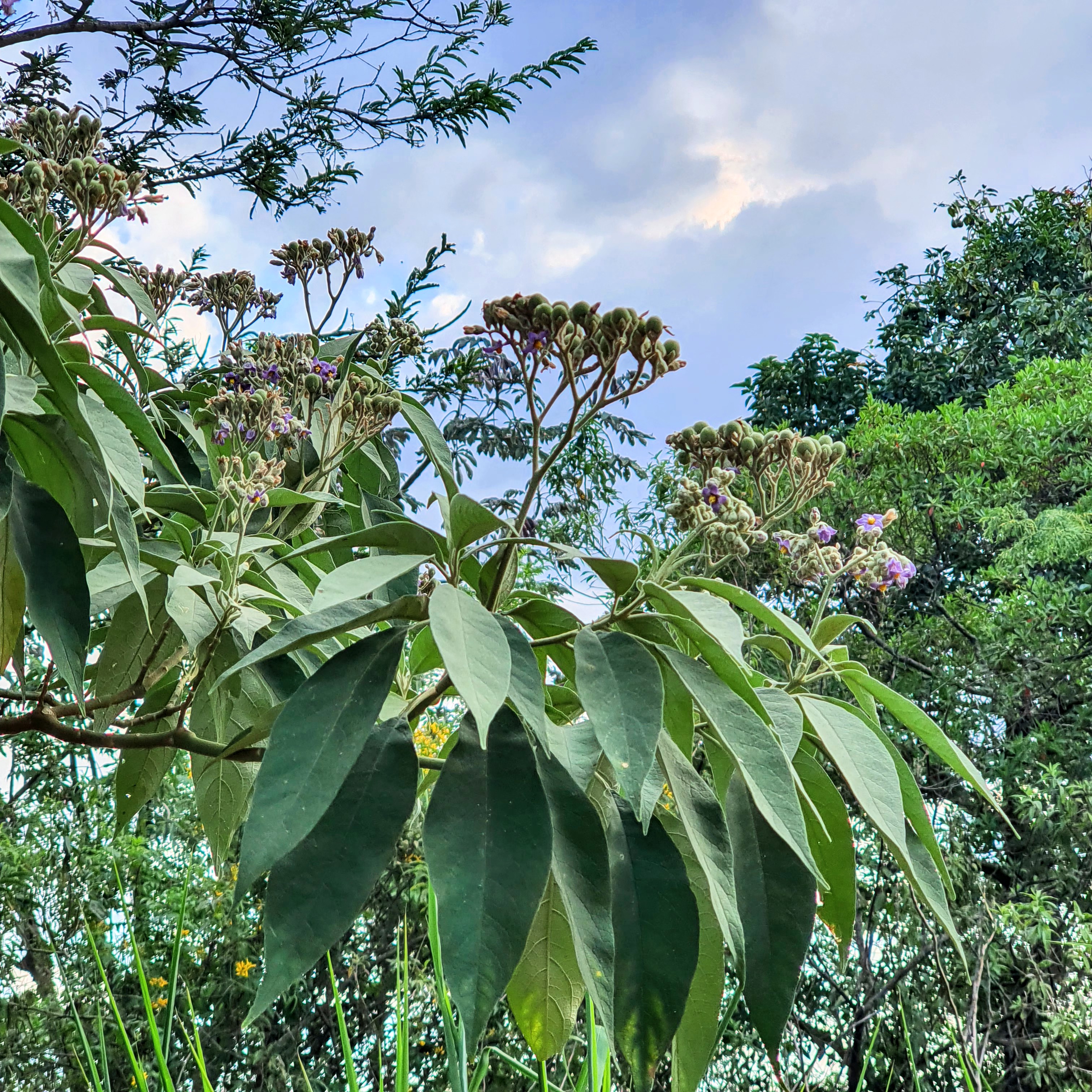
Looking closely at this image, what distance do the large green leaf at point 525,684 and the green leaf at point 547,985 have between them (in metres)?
0.21

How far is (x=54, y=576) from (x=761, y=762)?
0.44 metres

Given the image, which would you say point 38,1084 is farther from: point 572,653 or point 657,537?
point 572,653

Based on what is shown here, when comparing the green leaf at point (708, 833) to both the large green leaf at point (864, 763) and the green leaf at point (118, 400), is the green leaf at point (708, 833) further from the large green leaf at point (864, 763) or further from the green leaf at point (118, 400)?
the green leaf at point (118, 400)

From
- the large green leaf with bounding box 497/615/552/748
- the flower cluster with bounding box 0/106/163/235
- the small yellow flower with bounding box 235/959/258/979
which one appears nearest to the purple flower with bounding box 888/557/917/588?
the large green leaf with bounding box 497/615/552/748

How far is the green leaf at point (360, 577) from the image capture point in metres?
0.54

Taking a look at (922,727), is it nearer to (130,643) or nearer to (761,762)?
(761,762)

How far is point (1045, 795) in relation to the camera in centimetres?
339

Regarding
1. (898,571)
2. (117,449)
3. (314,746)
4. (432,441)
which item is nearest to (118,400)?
(117,449)

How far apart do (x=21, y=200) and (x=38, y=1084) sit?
327 centimetres

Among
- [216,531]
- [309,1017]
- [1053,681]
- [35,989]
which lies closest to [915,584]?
[1053,681]

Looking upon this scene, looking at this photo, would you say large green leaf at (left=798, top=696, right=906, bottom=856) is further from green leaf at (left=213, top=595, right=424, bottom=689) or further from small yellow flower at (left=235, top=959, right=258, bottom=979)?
small yellow flower at (left=235, top=959, right=258, bottom=979)

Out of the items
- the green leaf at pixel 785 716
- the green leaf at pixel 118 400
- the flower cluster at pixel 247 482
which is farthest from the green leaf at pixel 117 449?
the green leaf at pixel 785 716

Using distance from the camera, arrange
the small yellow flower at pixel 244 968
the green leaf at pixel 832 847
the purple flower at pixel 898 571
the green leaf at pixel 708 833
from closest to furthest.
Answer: the green leaf at pixel 708 833, the green leaf at pixel 832 847, the purple flower at pixel 898 571, the small yellow flower at pixel 244 968

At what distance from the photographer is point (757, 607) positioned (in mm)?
651
